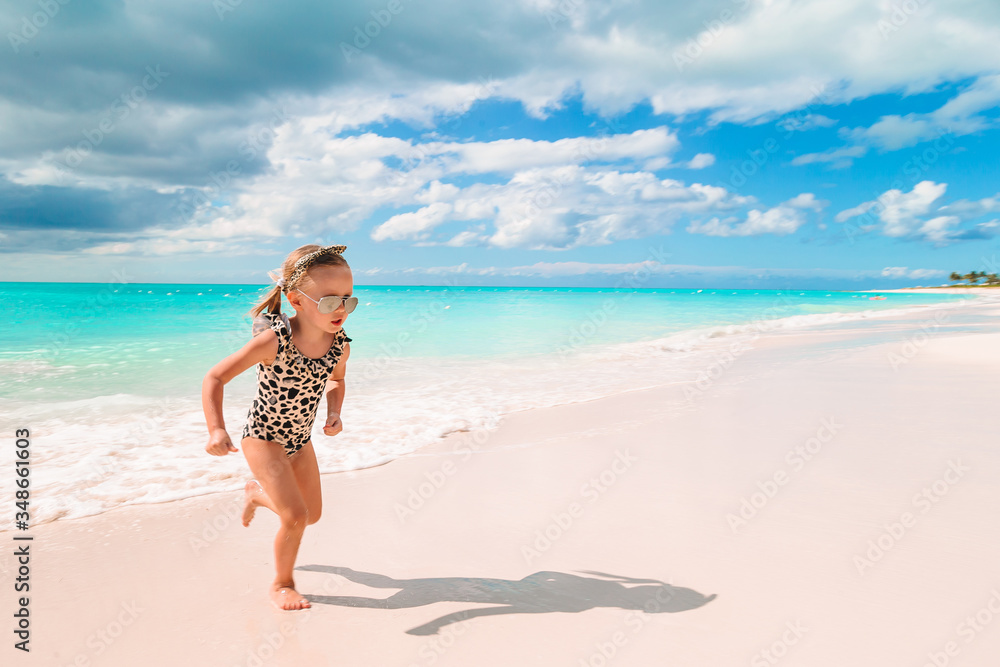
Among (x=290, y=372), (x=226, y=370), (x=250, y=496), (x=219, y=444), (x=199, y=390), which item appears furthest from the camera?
(x=199, y=390)

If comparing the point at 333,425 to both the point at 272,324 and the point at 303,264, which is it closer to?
the point at 272,324

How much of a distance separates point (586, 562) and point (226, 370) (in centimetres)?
217

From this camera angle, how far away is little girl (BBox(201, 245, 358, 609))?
2662 mm

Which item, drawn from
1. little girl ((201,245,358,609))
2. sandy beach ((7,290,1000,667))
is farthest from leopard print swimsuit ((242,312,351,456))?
sandy beach ((7,290,1000,667))

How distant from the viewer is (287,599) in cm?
273

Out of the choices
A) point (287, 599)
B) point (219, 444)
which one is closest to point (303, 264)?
point (219, 444)

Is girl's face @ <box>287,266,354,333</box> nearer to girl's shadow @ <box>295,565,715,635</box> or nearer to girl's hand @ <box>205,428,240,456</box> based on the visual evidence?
girl's hand @ <box>205,428,240,456</box>

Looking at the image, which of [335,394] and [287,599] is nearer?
[287,599]

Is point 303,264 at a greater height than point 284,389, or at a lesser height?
greater

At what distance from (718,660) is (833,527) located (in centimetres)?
162

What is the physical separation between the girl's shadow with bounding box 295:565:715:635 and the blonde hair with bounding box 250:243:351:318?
150 cm

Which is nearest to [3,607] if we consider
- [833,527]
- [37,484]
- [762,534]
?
[37,484]

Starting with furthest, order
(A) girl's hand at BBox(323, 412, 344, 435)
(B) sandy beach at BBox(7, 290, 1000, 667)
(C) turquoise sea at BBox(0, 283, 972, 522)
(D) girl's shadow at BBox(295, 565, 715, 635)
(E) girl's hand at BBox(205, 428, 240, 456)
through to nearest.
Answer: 1. (C) turquoise sea at BBox(0, 283, 972, 522)
2. (A) girl's hand at BBox(323, 412, 344, 435)
3. (D) girl's shadow at BBox(295, 565, 715, 635)
4. (B) sandy beach at BBox(7, 290, 1000, 667)
5. (E) girl's hand at BBox(205, 428, 240, 456)

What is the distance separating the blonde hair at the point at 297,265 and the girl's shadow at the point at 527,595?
1.50 meters
